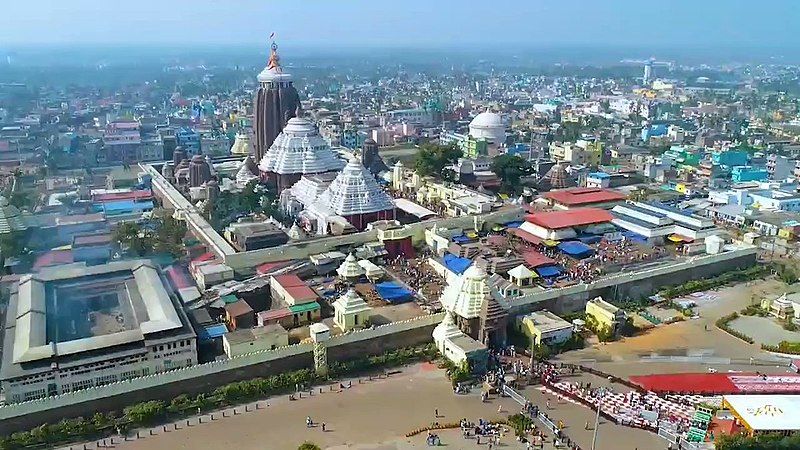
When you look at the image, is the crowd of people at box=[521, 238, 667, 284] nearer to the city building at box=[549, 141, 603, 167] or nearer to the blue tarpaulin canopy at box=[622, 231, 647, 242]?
the blue tarpaulin canopy at box=[622, 231, 647, 242]

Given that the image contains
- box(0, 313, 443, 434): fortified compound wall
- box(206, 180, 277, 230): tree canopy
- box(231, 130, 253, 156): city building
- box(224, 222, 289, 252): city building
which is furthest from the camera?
box(231, 130, 253, 156): city building

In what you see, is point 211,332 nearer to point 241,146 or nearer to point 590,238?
point 590,238

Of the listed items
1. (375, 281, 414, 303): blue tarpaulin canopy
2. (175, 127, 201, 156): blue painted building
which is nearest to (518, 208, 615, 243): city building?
(375, 281, 414, 303): blue tarpaulin canopy

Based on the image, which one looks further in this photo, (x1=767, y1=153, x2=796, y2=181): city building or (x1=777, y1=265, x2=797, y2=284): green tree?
(x1=767, y1=153, x2=796, y2=181): city building

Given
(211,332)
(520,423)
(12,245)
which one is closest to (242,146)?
(12,245)

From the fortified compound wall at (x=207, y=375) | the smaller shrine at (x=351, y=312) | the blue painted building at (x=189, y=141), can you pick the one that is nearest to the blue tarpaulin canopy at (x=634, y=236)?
the fortified compound wall at (x=207, y=375)
